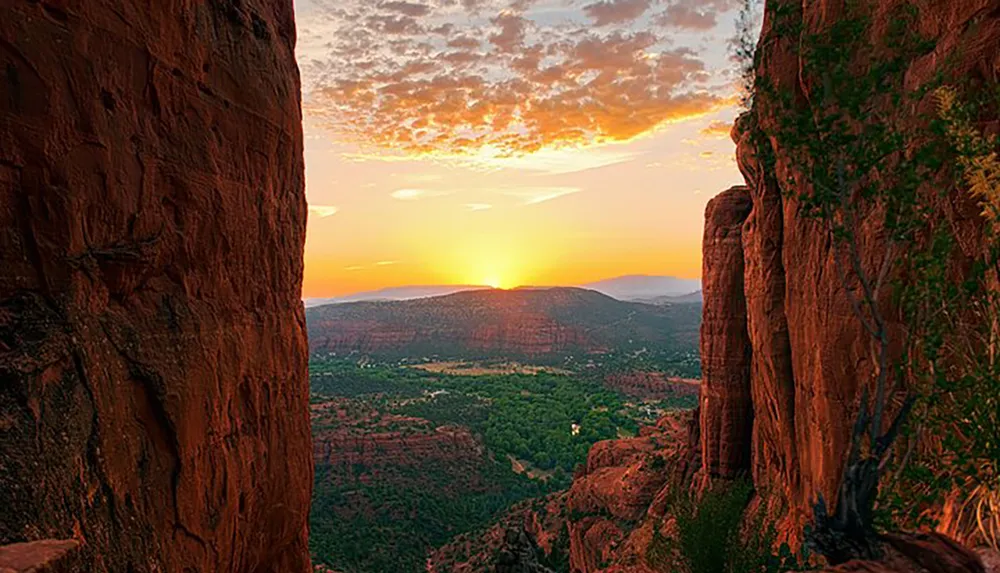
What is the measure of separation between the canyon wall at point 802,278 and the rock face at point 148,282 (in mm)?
9174

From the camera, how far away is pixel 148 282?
9148 mm

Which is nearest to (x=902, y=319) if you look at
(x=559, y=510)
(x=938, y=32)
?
(x=938, y=32)

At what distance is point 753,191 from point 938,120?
1257cm

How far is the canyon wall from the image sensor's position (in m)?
9.35

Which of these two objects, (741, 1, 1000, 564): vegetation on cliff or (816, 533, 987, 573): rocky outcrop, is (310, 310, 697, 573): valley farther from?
(816, 533, 987, 573): rocky outcrop

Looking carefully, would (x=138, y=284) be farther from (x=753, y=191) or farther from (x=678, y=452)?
(x=678, y=452)

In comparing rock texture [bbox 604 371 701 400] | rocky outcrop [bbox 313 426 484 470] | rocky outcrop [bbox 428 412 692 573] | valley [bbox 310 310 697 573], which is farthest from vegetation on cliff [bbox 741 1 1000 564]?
rock texture [bbox 604 371 701 400]

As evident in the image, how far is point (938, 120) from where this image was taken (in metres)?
7.58

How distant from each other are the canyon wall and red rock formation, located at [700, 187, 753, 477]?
0.09m

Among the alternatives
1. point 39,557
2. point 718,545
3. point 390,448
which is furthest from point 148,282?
point 390,448

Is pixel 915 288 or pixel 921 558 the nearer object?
pixel 921 558

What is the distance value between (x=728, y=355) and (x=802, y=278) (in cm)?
1117

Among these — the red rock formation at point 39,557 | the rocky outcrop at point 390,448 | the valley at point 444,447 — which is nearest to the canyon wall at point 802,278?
the red rock formation at point 39,557

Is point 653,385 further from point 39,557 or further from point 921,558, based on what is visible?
point 39,557
